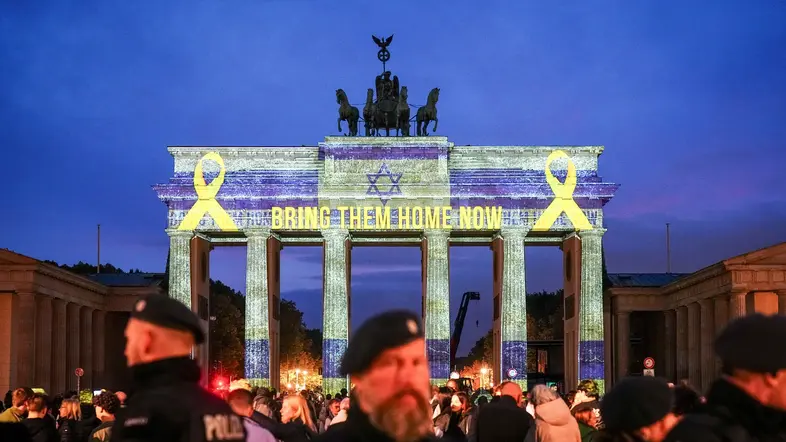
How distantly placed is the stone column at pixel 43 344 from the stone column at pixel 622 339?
3548 cm

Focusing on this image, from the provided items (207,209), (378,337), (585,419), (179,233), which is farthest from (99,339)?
(378,337)

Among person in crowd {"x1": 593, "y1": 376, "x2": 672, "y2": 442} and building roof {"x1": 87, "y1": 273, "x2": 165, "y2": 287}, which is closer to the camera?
person in crowd {"x1": 593, "y1": 376, "x2": 672, "y2": 442}

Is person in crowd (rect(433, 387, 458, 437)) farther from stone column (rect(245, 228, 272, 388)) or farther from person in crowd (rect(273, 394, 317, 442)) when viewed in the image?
stone column (rect(245, 228, 272, 388))

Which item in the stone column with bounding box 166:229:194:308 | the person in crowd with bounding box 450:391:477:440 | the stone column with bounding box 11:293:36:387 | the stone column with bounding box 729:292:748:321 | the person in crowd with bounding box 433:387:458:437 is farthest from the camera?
the stone column with bounding box 166:229:194:308

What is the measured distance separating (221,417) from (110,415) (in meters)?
9.06

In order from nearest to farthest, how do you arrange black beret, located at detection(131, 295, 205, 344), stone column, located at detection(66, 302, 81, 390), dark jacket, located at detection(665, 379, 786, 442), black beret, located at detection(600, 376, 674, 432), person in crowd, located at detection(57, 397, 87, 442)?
black beret, located at detection(131, 295, 205, 344) < dark jacket, located at detection(665, 379, 786, 442) < black beret, located at detection(600, 376, 674, 432) < person in crowd, located at detection(57, 397, 87, 442) < stone column, located at detection(66, 302, 81, 390)

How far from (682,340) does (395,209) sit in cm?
1936

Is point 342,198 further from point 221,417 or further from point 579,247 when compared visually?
point 221,417

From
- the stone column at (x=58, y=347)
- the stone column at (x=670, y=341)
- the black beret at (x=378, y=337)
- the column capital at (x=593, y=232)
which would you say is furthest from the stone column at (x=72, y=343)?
the black beret at (x=378, y=337)

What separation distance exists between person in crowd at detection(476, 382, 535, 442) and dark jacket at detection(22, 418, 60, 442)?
17.1 ft

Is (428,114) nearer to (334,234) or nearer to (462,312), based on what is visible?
(334,234)

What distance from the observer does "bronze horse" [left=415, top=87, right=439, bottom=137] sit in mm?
74625

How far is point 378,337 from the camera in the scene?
4.91m

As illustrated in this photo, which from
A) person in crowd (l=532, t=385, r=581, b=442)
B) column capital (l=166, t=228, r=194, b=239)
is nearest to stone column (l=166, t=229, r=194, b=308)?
column capital (l=166, t=228, r=194, b=239)
